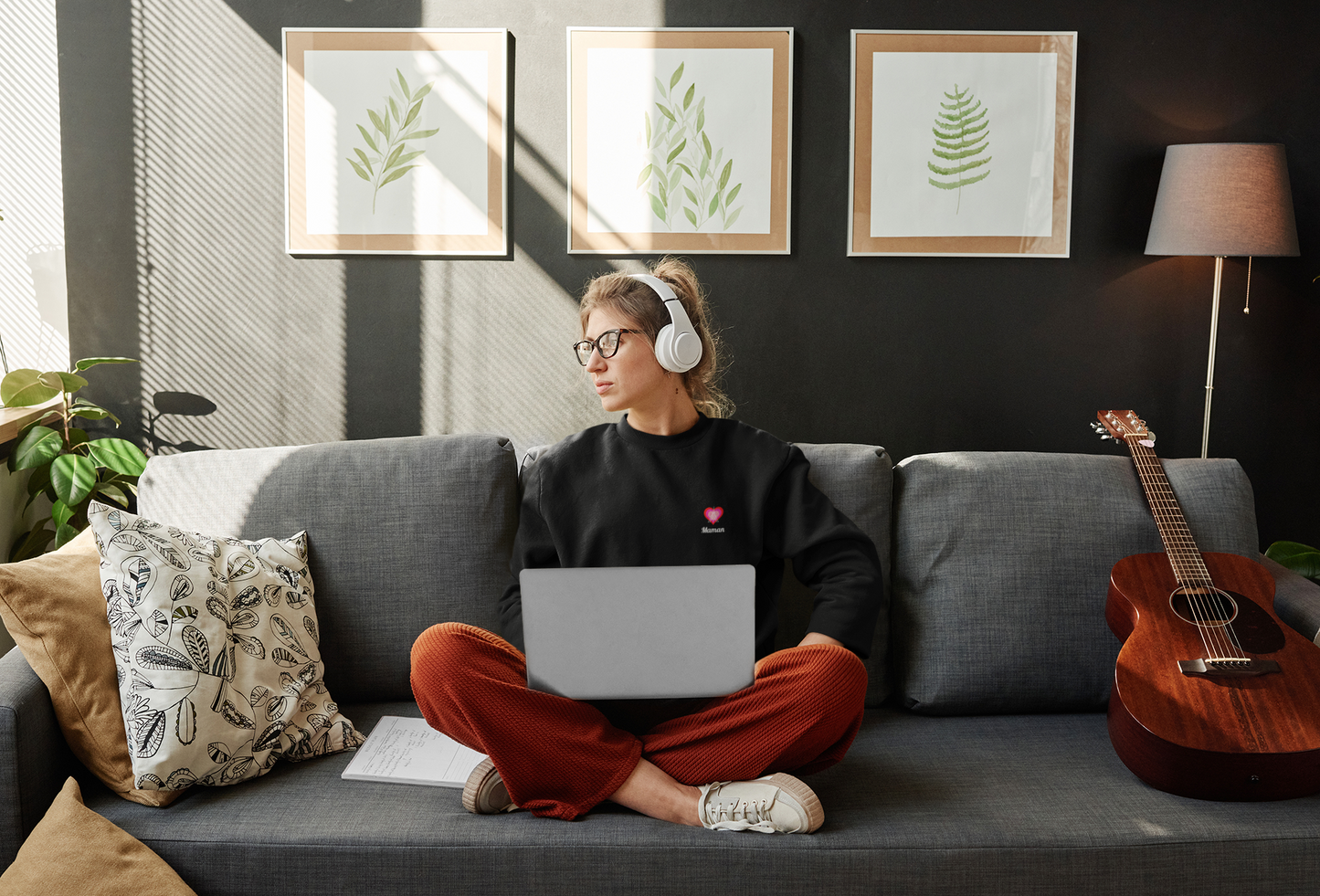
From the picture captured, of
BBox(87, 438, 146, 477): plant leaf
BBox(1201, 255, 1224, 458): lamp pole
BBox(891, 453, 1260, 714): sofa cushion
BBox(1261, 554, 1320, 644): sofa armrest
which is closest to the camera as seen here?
BBox(1261, 554, 1320, 644): sofa armrest

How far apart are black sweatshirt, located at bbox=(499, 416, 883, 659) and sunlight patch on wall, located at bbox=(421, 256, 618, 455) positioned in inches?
34.2

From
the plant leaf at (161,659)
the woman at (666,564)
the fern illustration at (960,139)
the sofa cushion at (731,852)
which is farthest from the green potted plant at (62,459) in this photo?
the fern illustration at (960,139)

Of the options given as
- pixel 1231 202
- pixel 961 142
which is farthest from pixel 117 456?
pixel 1231 202

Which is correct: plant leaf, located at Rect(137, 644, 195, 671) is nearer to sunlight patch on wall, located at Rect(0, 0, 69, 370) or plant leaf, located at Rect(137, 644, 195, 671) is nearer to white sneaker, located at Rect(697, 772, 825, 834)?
white sneaker, located at Rect(697, 772, 825, 834)

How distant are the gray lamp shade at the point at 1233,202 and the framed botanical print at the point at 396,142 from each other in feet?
5.86

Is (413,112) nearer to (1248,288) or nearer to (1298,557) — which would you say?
(1248,288)

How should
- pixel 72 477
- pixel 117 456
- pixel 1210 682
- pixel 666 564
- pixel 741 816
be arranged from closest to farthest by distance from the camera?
pixel 741 816, pixel 1210 682, pixel 666 564, pixel 72 477, pixel 117 456

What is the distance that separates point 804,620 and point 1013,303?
126 centimetres

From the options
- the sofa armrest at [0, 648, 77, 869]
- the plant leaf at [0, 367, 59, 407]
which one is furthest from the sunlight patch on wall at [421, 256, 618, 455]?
the sofa armrest at [0, 648, 77, 869]

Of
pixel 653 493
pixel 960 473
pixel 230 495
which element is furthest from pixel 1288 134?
pixel 230 495

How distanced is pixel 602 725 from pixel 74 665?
818mm

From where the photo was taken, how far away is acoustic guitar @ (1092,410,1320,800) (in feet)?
4.61

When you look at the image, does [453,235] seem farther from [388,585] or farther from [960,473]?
[960,473]

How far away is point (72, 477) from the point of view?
7.07 ft
